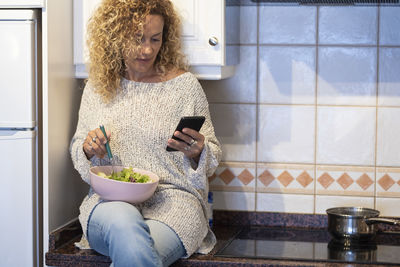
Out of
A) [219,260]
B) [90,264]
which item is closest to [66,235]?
[90,264]

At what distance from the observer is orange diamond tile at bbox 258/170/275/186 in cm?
242

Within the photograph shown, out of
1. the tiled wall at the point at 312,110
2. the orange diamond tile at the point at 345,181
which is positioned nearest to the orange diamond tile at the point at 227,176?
the tiled wall at the point at 312,110

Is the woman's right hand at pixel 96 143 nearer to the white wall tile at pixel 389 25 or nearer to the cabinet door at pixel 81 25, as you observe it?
the cabinet door at pixel 81 25

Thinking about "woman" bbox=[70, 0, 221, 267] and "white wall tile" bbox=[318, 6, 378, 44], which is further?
"white wall tile" bbox=[318, 6, 378, 44]

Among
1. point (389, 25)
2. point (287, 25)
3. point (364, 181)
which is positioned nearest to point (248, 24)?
point (287, 25)

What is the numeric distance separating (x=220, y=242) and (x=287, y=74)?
0.67 metres

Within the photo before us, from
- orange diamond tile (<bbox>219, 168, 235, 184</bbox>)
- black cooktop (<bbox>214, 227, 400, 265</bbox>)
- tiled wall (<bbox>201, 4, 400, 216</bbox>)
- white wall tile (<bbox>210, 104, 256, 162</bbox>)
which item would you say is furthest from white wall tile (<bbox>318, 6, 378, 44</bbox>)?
black cooktop (<bbox>214, 227, 400, 265</bbox>)

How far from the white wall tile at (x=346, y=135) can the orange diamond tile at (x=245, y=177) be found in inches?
10.2

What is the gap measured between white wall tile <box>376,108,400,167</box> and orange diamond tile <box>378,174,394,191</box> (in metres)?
0.05

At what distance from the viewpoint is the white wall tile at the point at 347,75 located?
7.70 ft

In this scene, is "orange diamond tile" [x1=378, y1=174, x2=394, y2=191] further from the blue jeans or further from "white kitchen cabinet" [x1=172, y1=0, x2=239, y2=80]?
the blue jeans

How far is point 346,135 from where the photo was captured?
7.80 feet

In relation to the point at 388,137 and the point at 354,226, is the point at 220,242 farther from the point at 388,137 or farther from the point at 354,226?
the point at 388,137

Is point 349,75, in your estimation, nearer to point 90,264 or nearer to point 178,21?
point 178,21
